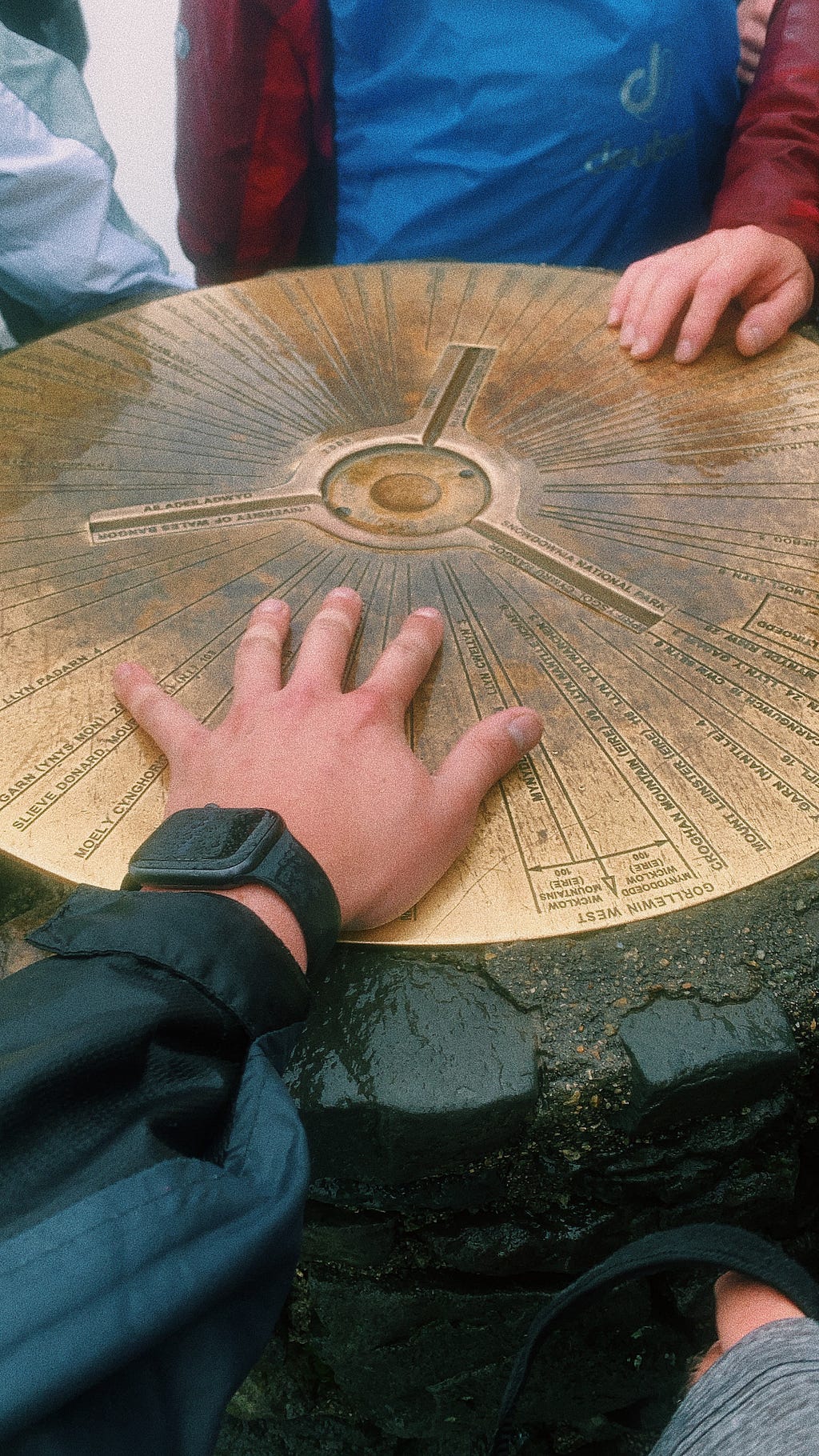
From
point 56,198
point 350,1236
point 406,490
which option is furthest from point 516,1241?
point 56,198

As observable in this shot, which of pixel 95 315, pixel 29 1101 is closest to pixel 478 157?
pixel 95 315

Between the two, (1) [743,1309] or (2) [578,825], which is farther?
(2) [578,825]

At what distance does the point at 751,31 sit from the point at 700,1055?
186cm

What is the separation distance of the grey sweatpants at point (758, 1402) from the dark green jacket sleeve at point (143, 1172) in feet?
0.81

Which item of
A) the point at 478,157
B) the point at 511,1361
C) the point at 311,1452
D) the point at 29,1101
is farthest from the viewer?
the point at 478,157

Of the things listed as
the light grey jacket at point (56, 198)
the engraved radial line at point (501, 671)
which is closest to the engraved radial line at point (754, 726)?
the engraved radial line at point (501, 671)

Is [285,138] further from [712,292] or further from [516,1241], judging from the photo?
[516,1241]

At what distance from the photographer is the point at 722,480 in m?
1.22

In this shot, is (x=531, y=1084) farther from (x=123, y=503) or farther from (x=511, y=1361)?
(x=123, y=503)

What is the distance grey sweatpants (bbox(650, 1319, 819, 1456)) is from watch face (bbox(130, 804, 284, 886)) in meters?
0.43

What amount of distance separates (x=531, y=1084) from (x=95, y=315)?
1350 mm

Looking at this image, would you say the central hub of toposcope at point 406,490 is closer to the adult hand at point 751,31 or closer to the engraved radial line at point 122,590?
the engraved radial line at point 122,590

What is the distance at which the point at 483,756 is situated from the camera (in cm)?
89

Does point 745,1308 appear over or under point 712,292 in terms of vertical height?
under
